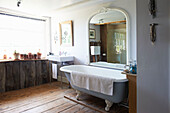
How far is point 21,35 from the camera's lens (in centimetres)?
449

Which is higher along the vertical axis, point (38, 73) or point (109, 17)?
point (109, 17)

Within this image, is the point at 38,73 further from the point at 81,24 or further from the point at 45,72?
the point at 81,24

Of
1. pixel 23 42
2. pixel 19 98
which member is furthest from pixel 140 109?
pixel 23 42

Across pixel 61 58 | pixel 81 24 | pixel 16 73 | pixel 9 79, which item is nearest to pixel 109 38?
pixel 81 24

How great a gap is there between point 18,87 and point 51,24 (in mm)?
2534

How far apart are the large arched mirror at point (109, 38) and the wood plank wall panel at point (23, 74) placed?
6.05 feet

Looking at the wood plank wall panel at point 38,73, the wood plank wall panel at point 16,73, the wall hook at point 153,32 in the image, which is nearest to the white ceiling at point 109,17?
the wall hook at point 153,32

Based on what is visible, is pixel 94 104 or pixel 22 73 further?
pixel 22 73

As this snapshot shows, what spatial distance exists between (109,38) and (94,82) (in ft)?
4.60

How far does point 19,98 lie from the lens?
10.8 feet

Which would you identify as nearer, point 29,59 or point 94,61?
point 94,61

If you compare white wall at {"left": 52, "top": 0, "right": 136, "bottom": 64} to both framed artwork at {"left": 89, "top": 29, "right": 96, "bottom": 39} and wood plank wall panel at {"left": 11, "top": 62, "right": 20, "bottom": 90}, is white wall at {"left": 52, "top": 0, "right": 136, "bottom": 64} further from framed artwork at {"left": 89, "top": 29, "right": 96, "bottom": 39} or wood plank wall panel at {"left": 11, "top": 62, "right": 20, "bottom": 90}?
wood plank wall panel at {"left": 11, "top": 62, "right": 20, "bottom": 90}

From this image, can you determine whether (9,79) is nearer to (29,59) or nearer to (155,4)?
(29,59)

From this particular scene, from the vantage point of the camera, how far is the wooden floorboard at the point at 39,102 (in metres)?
2.64
